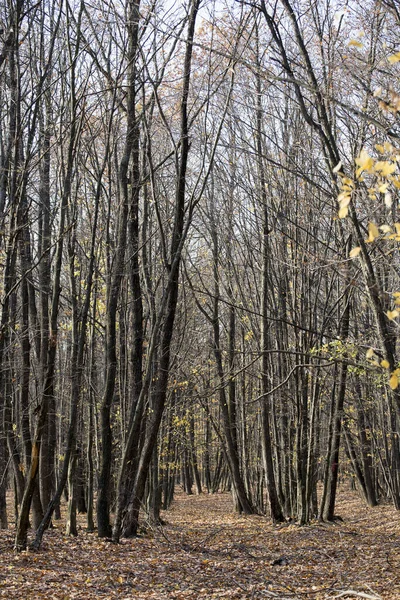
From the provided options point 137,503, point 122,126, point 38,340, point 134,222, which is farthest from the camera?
point 38,340

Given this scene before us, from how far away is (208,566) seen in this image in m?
8.73

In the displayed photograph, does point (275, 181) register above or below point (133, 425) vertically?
above

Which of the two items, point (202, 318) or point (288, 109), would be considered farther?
point (202, 318)

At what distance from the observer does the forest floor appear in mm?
6883

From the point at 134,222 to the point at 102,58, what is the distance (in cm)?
358

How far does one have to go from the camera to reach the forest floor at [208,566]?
6.88 metres

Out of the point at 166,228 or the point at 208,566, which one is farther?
the point at 166,228

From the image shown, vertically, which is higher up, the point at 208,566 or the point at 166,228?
the point at 166,228

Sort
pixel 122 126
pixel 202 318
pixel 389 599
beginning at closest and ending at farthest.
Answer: pixel 389 599
pixel 122 126
pixel 202 318

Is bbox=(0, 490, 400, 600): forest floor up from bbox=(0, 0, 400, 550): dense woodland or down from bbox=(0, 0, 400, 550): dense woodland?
down

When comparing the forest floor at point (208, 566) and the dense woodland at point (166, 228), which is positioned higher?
the dense woodland at point (166, 228)

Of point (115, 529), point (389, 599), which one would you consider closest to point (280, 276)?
point (115, 529)

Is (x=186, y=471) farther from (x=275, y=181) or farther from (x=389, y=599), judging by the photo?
(x=389, y=599)

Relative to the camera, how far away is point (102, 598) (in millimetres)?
6527
